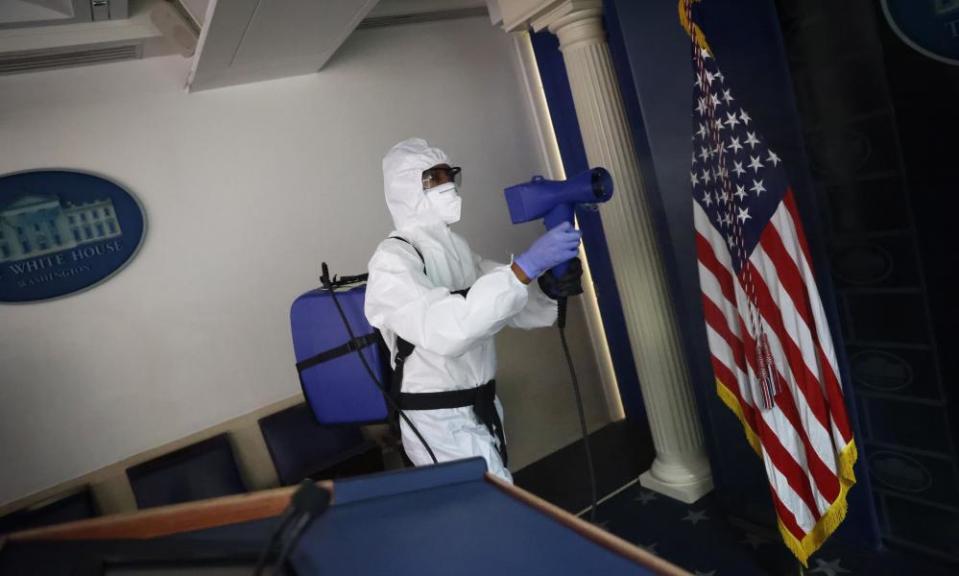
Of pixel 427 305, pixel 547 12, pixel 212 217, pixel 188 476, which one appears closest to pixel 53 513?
pixel 188 476

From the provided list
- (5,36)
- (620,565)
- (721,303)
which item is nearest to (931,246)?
(721,303)

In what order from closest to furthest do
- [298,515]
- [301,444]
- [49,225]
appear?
1. [298,515]
2. [49,225]
3. [301,444]

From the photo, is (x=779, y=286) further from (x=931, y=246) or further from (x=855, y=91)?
(x=855, y=91)

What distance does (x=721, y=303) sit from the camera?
6.68 ft

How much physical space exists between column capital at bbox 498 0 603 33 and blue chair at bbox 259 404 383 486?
1.97 metres

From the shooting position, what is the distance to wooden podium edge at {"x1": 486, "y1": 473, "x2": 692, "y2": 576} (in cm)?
60

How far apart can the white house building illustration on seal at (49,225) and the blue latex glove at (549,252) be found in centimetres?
187

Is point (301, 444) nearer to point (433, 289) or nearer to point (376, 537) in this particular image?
point (433, 289)

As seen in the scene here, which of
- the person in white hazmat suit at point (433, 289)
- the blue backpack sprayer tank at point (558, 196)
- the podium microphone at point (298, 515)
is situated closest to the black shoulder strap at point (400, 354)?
the person in white hazmat suit at point (433, 289)

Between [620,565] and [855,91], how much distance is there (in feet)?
5.77

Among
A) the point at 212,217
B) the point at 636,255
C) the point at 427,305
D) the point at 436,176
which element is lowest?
the point at 636,255

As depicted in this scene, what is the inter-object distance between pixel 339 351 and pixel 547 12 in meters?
1.71

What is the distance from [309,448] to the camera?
275cm

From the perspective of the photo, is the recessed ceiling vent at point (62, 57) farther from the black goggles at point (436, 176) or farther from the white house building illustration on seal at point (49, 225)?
the black goggles at point (436, 176)
